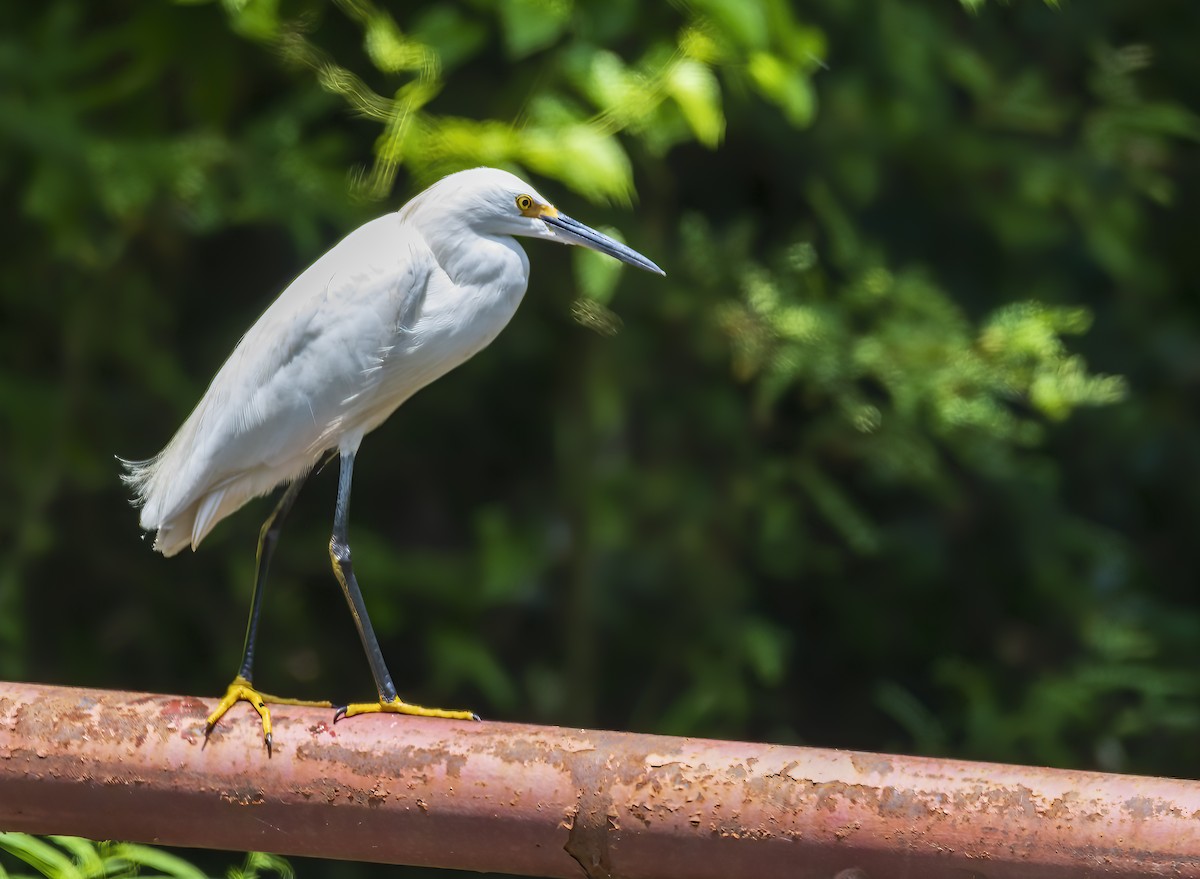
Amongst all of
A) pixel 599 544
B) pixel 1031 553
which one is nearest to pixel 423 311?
pixel 599 544

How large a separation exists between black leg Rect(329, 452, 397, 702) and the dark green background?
19.6 inches

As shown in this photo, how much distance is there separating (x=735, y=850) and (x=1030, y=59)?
1.98 meters

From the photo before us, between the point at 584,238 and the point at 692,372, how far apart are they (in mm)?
1030

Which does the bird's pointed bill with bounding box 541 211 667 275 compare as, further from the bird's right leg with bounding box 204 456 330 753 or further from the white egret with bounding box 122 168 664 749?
the bird's right leg with bounding box 204 456 330 753

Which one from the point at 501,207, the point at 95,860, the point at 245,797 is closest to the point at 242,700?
the point at 245,797

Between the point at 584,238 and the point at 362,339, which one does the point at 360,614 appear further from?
the point at 584,238

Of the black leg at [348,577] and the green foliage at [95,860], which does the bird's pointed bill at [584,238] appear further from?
the green foliage at [95,860]

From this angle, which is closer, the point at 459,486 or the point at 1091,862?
the point at 1091,862

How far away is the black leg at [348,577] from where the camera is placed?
45.1 inches

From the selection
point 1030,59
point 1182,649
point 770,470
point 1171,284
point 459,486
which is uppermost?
point 1030,59

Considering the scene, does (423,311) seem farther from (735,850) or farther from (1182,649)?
(1182,649)

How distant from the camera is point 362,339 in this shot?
115cm

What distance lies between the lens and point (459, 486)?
2.36 meters

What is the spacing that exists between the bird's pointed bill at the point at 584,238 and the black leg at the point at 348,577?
285 mm
